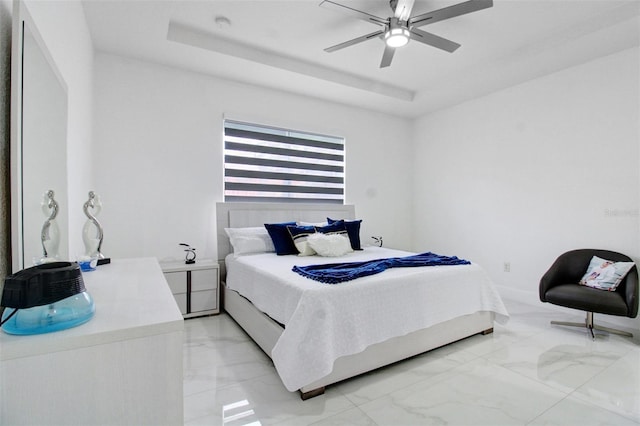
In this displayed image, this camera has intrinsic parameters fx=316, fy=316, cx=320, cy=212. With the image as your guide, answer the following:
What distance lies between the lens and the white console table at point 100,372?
2.45 feet

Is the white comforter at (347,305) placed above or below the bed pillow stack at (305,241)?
below

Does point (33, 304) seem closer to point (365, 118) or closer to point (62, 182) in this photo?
point (62, 182)

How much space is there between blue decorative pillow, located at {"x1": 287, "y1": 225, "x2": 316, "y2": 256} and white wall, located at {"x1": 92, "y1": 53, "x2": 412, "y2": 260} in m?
1.03

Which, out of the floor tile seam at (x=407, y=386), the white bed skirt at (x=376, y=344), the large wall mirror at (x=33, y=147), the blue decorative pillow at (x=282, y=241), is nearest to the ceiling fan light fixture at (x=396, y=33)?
the blue decorative pillow at (x=282, y=241)

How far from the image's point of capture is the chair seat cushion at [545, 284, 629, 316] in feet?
8.70

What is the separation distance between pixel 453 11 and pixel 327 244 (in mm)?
2212

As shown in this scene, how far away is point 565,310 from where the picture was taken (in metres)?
3.56

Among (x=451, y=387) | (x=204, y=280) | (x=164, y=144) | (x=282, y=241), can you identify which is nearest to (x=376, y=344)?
(x=451, y=387)

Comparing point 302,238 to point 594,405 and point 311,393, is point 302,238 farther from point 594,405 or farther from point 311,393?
point 594,405

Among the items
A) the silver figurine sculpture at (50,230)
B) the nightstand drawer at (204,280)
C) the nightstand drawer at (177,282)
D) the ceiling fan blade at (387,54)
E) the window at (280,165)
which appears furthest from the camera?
the window at (280,165)

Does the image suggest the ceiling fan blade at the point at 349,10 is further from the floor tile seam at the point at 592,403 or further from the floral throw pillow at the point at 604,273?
the floral throw pillow at the point at 604,273

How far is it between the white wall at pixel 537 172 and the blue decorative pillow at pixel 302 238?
251cm

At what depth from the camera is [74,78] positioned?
215cm

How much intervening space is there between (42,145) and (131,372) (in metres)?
0.97
